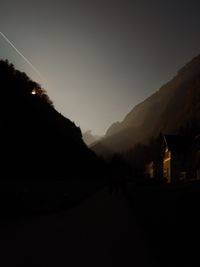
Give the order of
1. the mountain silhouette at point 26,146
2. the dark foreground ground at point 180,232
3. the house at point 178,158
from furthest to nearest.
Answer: the house at point 178,158
the mountain silhouette at point 26,146
the dark foreground ground at point 180,232

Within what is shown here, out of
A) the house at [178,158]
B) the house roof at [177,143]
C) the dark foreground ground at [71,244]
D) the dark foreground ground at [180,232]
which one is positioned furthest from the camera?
the house roof at [177,143]

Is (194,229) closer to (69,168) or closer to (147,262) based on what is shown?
(147,262)

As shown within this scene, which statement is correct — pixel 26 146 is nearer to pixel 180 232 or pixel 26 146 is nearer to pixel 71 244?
pixel 71 244

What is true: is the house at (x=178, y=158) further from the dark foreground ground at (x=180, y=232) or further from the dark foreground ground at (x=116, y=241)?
the dark foreground ground at (x=180, y=232)

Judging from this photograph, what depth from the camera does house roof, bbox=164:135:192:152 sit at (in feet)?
184

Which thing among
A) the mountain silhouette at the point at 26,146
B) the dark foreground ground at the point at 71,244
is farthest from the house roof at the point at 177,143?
the dark foreground ground at the point at 71,244

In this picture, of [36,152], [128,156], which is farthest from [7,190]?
[128,156]

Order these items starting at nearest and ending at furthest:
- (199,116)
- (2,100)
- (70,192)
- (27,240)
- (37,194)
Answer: (27,240)
(37,194)
(70,192)
(2,100)
(199,116)

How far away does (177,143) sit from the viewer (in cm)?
5703

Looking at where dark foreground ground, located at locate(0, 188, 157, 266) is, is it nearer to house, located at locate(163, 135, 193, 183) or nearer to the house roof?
house, located at locate(163, 135, 193, 183)

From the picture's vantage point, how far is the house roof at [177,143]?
56094 millimetres

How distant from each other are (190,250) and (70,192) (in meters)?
17.6

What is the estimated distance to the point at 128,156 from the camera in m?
184

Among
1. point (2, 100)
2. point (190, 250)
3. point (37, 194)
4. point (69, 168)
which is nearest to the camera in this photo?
point (190, 250)
